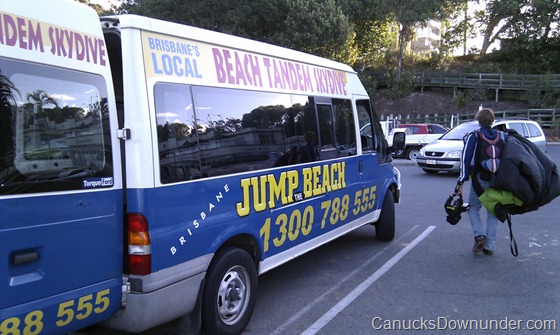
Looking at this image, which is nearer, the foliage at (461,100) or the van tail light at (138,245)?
the van tail light at (138,245)

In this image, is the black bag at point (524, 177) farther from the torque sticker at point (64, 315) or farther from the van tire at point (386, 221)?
the torque sticker at point (64, 315)

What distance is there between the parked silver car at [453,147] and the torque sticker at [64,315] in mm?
12040

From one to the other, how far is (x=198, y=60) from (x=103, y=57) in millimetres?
758

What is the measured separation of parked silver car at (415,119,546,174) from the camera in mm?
13109

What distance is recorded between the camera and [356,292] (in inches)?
180

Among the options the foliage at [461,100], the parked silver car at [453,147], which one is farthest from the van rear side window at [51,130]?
the foliage at [461,100]

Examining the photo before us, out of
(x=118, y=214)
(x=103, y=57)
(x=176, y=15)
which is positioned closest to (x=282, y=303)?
(x=118, y=214)

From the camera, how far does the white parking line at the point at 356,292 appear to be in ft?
12.5

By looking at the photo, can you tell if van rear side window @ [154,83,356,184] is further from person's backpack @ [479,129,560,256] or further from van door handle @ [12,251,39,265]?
person's backpack @ [479,129,560,256]

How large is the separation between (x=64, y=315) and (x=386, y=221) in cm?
469

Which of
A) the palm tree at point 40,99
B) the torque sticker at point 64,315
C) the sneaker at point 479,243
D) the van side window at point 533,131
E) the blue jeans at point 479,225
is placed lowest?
the sneaker at point 479,243

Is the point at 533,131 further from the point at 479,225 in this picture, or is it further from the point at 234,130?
the point at 234,130

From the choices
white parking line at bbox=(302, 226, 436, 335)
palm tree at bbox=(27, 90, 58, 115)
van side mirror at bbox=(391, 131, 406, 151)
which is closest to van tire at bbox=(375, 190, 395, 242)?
white parking line at bbox=(302, 226, 436, 335)

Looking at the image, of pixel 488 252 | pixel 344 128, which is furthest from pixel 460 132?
pixel 344 128
